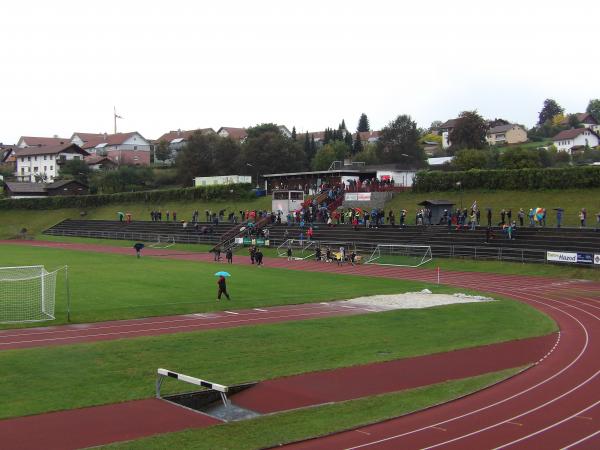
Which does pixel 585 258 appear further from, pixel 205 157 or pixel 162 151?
pixel 162 151

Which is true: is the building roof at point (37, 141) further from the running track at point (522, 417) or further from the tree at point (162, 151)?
the running track at point (522, 417)

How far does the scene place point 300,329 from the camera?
2152cm

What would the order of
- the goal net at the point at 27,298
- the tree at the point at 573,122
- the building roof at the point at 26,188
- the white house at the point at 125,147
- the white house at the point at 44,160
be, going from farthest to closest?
the tree at the point at 573,122 < the white house at the point at 125,147 < the white house at the point at 44,160 < the building roof at the point at 26,188 < the goal net at the point at 27,298

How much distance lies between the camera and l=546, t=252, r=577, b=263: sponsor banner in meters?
38.7

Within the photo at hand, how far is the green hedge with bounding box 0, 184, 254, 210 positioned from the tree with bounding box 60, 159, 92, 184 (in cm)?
2016

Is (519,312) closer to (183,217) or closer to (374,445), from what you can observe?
(374,445)

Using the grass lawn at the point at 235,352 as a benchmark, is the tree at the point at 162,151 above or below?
above

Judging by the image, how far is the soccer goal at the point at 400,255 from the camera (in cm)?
4528

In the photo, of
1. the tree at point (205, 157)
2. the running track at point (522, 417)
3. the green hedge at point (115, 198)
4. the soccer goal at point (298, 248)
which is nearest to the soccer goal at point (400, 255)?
the soccer goal at point (298, 248)

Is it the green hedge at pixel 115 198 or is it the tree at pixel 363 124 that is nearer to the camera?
the green hedge at pixel 115 198

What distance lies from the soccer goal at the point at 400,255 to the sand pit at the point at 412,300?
46.6ft

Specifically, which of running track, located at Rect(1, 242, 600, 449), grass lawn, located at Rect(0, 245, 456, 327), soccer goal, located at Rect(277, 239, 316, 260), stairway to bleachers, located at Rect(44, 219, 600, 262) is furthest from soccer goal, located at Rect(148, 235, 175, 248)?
running track, located at Rect(1, 242, 600, 449)

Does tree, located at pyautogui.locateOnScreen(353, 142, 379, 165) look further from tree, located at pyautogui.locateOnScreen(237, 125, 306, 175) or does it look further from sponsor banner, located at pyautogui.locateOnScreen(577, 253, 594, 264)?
sponsor banner, located at pyautogui.locateOnScreen(577, 253, 594, 264)

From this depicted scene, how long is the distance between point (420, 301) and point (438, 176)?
1538 inches
